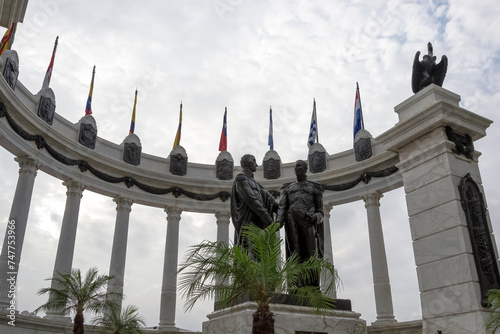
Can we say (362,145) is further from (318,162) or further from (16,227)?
(16,227)

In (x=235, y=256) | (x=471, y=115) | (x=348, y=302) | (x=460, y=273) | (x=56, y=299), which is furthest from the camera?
(x=56, y=299)

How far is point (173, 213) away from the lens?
3778 centimetres

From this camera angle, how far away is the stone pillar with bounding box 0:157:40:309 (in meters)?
25.4

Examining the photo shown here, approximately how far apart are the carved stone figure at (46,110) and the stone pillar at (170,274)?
11934mm

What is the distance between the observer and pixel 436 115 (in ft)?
51.5

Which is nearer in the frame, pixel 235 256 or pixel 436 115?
pixel 235 256

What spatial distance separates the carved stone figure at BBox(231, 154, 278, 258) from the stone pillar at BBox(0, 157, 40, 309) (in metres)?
19.4

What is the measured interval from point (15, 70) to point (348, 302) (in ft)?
89.0

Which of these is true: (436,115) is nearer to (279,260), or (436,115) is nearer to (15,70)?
(279,260)

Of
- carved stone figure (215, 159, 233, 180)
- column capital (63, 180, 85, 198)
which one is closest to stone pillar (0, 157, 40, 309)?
column capital (63, 180, 85, 198)

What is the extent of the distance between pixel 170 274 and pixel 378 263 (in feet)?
52.7

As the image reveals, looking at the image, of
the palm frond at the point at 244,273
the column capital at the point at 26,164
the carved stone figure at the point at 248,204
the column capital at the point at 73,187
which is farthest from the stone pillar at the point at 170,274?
the palm frond at the point at 244,273

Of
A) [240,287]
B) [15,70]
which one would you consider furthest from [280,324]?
[15,70]

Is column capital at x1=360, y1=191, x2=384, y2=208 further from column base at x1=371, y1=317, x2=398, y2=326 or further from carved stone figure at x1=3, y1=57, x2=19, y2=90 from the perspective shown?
carved stone figure at x1=3, y1=57, x2=19, y2=90
